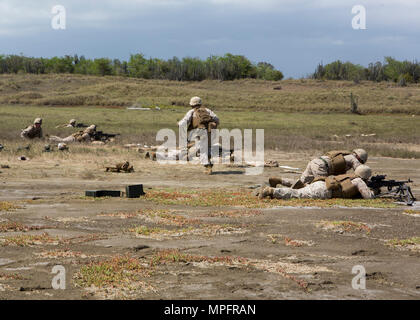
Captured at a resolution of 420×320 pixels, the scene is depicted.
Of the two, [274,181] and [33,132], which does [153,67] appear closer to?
[33,132]

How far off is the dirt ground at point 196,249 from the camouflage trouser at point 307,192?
36.0 inches

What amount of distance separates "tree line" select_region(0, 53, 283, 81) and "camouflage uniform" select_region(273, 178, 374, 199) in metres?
72.4

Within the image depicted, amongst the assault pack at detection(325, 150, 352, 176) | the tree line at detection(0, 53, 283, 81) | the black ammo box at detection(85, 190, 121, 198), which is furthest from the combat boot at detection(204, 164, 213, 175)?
the tree line at detection(0, 53, 283, 81)

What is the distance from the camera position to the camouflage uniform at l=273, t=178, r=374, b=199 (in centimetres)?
1223

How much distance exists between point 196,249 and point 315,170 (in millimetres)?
4712

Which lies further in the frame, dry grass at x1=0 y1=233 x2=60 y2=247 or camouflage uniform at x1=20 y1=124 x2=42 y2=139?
camouflage uniform at x1=20 y1=124 x2=42 y2=139

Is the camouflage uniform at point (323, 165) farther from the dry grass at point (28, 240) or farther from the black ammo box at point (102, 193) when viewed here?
the dry grass at point (28, 240)

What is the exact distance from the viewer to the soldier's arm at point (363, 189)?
1224 centimetres

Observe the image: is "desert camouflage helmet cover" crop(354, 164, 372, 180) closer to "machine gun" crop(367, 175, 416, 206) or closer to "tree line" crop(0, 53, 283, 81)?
"machine gun" crop(367, 175, 416, 206)

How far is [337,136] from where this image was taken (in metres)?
30.3

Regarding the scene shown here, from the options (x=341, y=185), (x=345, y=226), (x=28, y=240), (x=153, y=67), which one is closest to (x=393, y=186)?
(x=341, y=185)

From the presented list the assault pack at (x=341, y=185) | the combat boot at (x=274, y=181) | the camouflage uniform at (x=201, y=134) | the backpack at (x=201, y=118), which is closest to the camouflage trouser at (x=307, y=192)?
the assault pack at (x=341, y=185)
